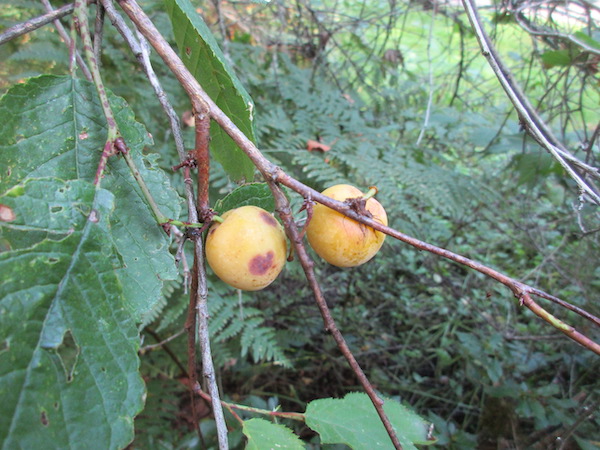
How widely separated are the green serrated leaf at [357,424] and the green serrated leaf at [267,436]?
9 cm

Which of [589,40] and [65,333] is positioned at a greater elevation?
[589,40]

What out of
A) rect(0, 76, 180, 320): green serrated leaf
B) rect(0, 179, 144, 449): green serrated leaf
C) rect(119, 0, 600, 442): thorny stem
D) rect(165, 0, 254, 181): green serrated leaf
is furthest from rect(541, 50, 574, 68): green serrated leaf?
rect(0, 179, 144, 449): green serrated leaf

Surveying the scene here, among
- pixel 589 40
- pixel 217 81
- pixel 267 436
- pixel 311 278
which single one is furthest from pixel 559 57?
pixel 267 436


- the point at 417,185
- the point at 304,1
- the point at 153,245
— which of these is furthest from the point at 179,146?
the point at 304,1

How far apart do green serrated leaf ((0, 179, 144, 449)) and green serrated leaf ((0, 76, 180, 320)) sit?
0.10 meters

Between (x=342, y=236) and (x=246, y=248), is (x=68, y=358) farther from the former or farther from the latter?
(x=342, y=236)

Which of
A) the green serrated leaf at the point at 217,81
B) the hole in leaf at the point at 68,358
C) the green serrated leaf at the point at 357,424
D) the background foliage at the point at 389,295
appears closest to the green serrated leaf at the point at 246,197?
the green serrated leaf at the point at 217,81

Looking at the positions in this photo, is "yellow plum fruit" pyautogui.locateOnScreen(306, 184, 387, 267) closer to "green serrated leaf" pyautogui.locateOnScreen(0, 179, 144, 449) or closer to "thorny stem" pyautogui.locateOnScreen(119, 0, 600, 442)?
"thorny stem" pyautogui.locateOnScreen(119, 0, 600, 442)

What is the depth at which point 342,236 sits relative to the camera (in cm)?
78

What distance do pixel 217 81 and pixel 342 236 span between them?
53cm

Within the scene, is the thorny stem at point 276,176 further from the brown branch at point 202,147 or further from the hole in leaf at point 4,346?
the hole in leaf at point 4,346

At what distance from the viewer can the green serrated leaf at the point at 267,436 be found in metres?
0.88

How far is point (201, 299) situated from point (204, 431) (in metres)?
1.24

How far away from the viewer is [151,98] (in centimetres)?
237
